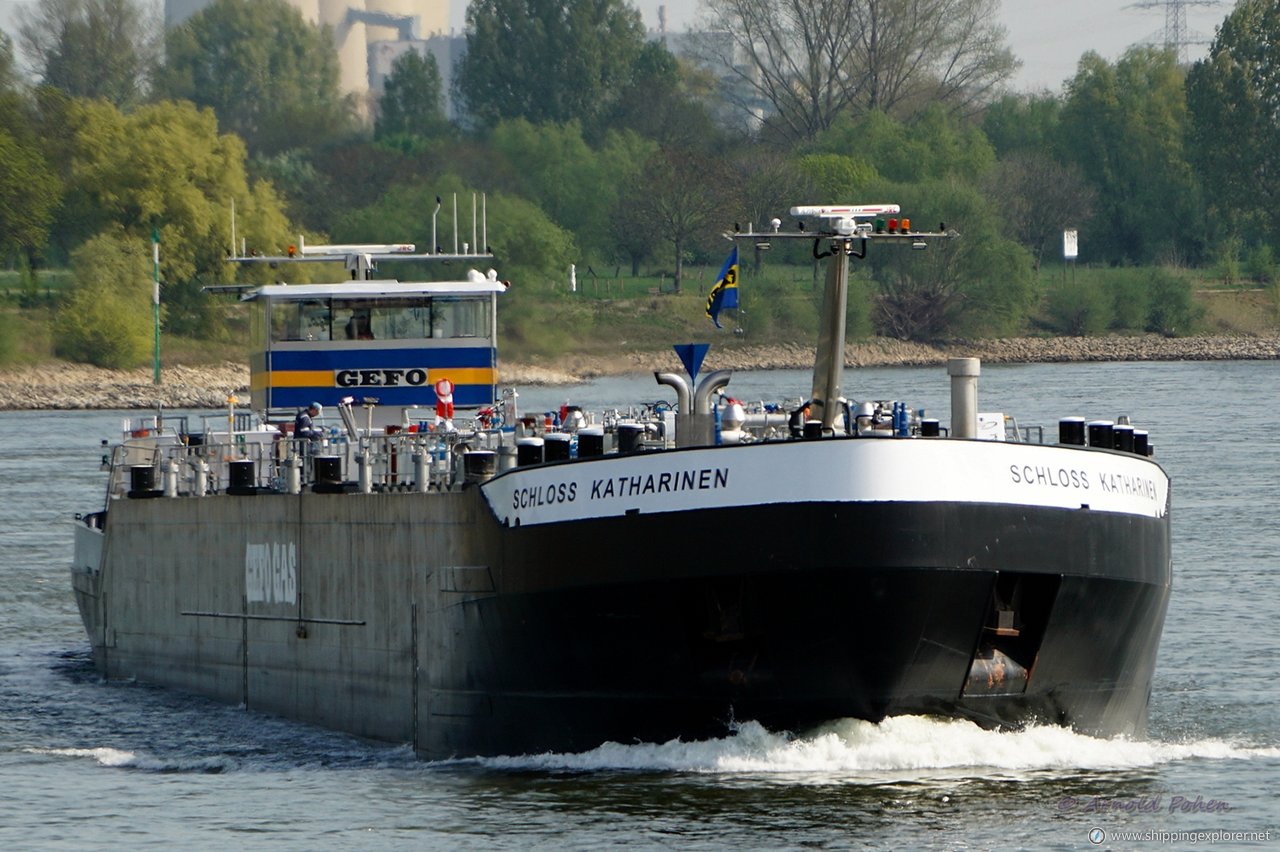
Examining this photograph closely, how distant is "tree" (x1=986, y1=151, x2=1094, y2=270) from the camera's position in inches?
4860

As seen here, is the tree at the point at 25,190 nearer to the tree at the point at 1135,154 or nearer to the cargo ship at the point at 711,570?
A: the tree at the point at 1135,154

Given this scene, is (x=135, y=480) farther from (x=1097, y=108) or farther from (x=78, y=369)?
(x=1097, y=108)

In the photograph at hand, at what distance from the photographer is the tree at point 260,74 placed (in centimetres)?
14250

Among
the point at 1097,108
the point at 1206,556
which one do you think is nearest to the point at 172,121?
the point at 1097,108

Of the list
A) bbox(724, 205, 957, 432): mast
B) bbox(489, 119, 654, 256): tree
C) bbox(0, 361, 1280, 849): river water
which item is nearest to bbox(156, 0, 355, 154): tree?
bbox(489, 119, 654, 256): tree

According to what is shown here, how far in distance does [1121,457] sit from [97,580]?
1685 centimetres

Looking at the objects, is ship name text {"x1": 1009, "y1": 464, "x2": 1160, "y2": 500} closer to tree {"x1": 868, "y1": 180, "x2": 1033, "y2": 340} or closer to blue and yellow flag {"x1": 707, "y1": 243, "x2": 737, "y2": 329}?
blue and yellow flag {"x1": 707, "y1": 243, "x2": 737, "y2": 329}

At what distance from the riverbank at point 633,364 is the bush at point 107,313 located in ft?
2.93

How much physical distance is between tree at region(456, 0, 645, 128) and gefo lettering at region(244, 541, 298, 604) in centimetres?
11846

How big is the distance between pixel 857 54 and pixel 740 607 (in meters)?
113

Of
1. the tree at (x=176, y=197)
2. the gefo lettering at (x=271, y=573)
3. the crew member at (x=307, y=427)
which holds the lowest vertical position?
the gefo lettering at (x=271, y=573)

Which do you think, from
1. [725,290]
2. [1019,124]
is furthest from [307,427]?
[1019,124]

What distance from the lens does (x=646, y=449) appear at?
21250mm

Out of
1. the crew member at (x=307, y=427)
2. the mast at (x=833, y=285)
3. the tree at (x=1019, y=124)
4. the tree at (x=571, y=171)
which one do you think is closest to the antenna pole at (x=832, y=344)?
the mast at (x=833, y=285)
